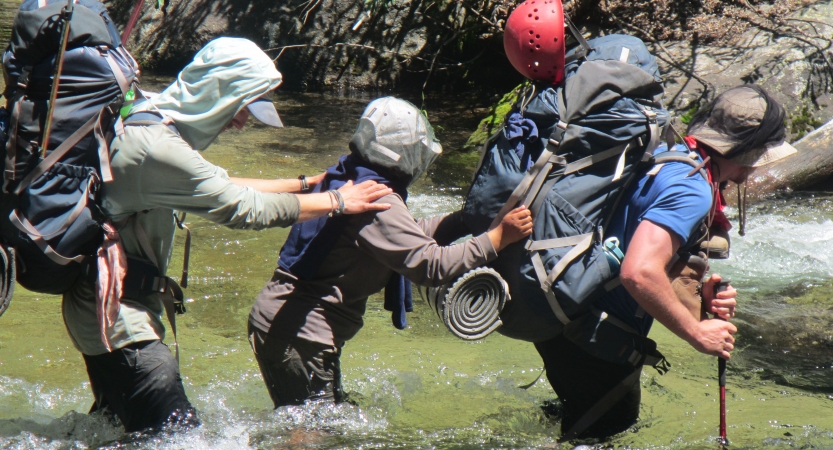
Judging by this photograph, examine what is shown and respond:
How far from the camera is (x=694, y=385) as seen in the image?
4441 millimetres

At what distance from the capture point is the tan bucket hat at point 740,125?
9.34ft

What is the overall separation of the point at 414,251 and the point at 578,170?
672 mm

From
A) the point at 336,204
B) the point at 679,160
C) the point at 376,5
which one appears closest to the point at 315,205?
the point at 336,204

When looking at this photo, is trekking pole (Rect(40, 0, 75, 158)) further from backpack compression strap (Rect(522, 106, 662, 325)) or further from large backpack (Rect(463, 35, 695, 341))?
backpack compression strap (Rect(522, 106, 662, 325))

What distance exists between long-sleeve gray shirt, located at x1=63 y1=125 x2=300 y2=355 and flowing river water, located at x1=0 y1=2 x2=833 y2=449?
48 cm

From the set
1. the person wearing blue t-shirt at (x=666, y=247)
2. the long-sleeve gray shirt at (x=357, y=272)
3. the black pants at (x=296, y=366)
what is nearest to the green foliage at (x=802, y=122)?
the person wearing blue t-shirt at (x=666, y=247)

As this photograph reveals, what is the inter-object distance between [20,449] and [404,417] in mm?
1747

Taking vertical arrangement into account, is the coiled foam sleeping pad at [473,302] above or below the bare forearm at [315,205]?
below

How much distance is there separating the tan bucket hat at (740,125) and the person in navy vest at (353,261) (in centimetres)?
78

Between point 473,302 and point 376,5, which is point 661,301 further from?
point 376,5

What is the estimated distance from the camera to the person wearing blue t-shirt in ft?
8.80

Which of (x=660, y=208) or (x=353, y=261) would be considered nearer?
(x=660, y=208)

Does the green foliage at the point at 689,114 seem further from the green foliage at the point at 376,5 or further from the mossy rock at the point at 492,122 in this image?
the green foliage at the point at 376,5

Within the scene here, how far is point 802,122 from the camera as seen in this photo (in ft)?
25.5
